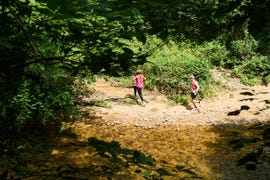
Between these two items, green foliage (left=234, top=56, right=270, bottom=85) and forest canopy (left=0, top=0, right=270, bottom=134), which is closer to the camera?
forest canopy (left=0, top=0, right=270, bottom=134)

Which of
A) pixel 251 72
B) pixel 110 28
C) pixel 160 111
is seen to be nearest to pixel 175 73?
pixel 160 111

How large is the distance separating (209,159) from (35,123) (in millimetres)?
5979

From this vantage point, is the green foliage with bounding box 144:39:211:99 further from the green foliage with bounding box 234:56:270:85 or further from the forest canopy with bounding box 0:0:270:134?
the forest canopy with bounding box 0:0:270:134

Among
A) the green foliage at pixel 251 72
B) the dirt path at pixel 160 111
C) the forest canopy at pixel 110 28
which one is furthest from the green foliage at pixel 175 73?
the forest canopy at pixel 110 28

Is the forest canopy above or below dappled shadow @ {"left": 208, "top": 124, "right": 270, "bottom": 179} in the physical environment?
above

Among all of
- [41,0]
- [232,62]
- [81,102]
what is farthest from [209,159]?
[232,62]

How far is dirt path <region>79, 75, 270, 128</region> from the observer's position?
13.5m

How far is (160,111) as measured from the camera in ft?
47.4

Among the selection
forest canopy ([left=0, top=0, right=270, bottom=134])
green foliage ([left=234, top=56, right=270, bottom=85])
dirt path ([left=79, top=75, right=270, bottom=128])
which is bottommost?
dirt path ([left=79, top=75, right=270, bottom=128])

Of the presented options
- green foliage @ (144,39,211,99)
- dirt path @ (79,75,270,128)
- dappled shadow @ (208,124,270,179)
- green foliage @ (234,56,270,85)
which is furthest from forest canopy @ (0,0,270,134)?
green foliage @ (234,56,270,85)

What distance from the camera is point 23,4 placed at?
2.10 m

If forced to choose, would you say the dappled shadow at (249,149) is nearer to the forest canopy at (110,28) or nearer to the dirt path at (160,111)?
the forest canopy at (110,28)

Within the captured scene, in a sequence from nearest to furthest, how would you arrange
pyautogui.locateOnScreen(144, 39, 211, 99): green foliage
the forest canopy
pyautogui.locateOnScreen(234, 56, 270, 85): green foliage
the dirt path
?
the forest canopy → the dirt path → pyautogui.locateOnScreen(144, 39, 211, 99): green foliage → pyautogui.locateOnScreen(234, 56, 270, 85): green foliage

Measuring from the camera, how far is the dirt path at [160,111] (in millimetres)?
13547
